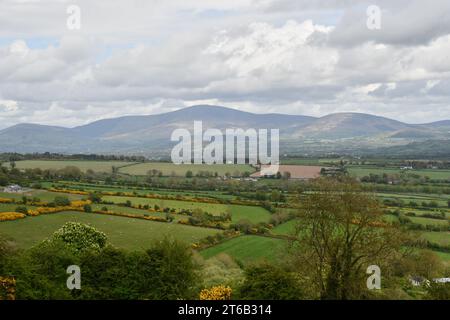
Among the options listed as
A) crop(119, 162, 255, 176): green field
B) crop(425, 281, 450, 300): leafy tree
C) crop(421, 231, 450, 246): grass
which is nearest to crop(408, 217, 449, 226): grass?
Answer: crop(421, 231, 450, 246): grass

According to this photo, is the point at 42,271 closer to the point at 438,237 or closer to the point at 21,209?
the point at 21,209

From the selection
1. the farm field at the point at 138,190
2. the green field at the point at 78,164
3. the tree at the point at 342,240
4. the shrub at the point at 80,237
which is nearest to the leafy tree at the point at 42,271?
the shrub at the point at 80,237

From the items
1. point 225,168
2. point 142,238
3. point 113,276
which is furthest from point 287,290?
point 225,168

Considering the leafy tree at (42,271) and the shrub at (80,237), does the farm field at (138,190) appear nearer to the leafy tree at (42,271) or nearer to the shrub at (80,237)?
the shrub at (80,237)

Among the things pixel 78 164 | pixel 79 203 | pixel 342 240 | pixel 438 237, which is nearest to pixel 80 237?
pixel 342 240

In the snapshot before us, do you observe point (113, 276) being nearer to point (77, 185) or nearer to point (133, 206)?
point (133, 206)

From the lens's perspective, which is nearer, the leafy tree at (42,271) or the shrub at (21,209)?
the leafy tree at (42,271)

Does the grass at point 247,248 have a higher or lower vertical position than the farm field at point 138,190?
lower
